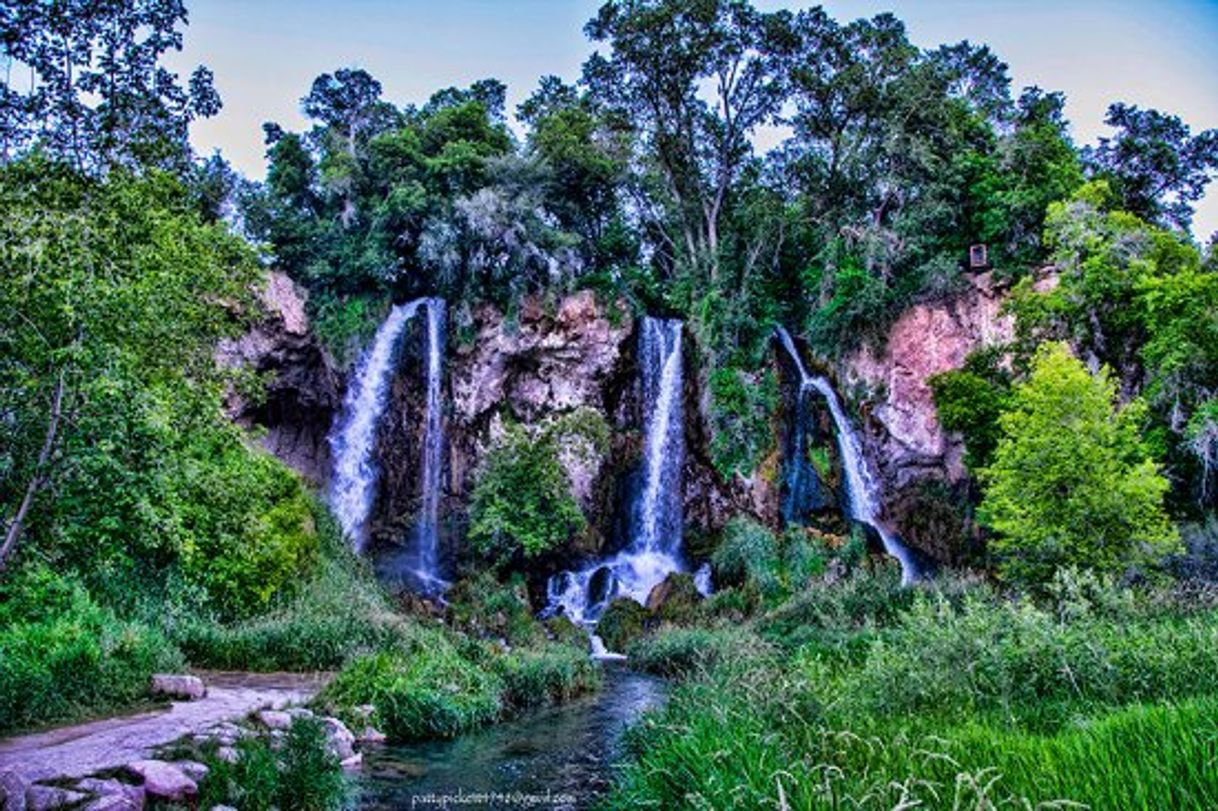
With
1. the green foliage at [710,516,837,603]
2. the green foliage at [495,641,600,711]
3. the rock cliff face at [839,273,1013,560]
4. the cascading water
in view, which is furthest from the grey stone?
the rock cliff face at [839,273,1013,560]

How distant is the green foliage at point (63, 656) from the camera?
23.2 ft

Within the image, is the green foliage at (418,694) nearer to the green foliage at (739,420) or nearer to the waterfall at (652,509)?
the waterfall at (652,509)

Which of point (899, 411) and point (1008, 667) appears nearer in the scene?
point (1008, 667)

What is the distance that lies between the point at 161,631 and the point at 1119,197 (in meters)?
32.8

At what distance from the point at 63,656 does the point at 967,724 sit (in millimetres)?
8505

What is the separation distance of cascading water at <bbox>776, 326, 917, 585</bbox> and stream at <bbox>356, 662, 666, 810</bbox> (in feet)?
48.6

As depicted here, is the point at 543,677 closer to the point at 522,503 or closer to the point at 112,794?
the point at 112,794

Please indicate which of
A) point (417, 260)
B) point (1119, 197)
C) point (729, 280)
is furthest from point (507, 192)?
point (1119, 197)

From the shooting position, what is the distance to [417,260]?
90.8 feet

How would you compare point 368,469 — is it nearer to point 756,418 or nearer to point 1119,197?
point 756,418

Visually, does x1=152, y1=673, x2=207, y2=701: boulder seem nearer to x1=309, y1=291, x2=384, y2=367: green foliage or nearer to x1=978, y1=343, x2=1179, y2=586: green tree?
x1=978, y1=343, x2=1179, y2=586: green tree

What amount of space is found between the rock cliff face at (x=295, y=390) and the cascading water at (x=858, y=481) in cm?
1651

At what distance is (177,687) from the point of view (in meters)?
8.84

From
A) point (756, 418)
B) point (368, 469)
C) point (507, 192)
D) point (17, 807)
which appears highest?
point (507, 192)
